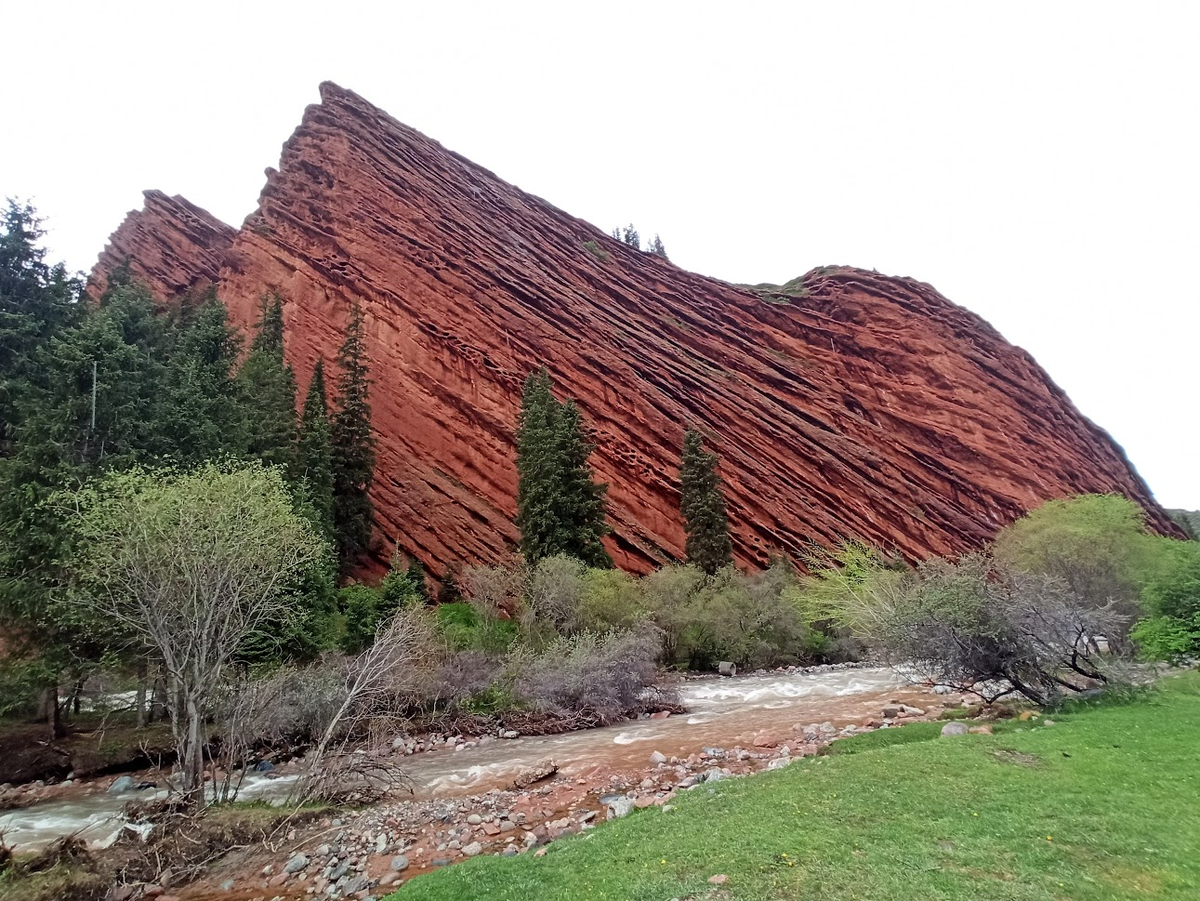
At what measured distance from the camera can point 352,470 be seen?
1561 inches

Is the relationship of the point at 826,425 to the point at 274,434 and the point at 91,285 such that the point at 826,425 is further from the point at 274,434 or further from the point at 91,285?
the point at 91,285

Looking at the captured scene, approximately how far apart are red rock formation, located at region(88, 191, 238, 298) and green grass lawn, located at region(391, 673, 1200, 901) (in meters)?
67.4

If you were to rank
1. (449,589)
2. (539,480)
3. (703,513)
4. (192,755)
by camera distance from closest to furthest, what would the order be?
(192,755) < (539,480) < (449,589) < (703,513)

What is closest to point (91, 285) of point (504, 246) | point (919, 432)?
point (504, 246)

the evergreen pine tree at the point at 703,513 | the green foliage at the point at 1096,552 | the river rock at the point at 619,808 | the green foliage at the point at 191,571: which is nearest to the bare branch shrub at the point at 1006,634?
the river rock at the point at 619,808

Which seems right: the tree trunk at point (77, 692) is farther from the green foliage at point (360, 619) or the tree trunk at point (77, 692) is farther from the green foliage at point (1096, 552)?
the green foliage at point (1096, 552)

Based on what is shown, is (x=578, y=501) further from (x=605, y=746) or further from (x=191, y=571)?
(x=191, y=571)

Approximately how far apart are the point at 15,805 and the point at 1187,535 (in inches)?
3741

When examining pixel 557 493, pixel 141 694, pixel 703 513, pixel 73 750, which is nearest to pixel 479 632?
pixel 557 493

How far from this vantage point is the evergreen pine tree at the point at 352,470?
127 ft

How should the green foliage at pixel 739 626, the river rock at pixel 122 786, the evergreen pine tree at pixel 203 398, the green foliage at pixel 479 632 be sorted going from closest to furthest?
the river rock at pixel 122 786
the evergreen pine tree at pixel 203 398
the green foliage at pixel 479 632
the green foliage at pixel 739 626

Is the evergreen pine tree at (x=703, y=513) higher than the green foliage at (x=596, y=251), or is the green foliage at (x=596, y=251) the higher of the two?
the green foliage at (x=596, y=251)

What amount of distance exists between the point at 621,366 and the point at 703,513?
19862mm

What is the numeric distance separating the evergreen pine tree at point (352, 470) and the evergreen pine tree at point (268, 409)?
10.3 ft
